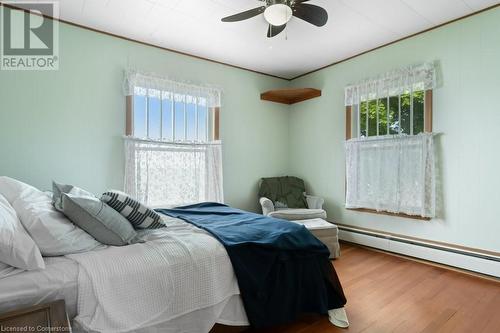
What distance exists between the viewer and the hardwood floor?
6.00 ft

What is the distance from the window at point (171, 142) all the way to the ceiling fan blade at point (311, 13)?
1735 mm

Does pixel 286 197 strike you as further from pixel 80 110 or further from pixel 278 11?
pixel 80 110

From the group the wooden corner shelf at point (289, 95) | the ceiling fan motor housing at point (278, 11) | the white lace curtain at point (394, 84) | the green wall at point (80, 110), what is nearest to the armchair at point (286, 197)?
the green wall at point (80, 110)

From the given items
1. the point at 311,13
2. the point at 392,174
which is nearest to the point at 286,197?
the point at 392,174

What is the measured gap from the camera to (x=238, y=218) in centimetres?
226

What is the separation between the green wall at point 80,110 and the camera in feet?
8.54

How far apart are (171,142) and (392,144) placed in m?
2.66

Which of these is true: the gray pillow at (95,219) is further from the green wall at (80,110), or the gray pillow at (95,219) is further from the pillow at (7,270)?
the green wall at (80,110)

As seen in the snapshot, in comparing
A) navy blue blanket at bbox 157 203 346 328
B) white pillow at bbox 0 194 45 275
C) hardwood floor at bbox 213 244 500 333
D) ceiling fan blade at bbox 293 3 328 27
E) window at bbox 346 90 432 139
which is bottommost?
hardwood floor at bbox 213 244 500 333

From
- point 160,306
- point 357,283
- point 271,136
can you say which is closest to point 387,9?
point 271,136

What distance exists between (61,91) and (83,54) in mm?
466

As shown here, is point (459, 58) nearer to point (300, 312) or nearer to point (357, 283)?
point (357, 283)

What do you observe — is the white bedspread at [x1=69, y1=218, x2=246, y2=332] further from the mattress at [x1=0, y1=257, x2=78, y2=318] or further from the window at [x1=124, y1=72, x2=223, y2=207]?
the window at [x1=124, y1=72, x2=223, y2=207]

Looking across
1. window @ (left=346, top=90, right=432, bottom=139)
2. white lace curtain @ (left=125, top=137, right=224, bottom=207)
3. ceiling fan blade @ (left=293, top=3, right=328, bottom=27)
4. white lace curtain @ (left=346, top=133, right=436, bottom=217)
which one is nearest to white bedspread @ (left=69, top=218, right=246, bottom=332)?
white lace curtain @ (left=125, top=137, right=224, bottom=207)
